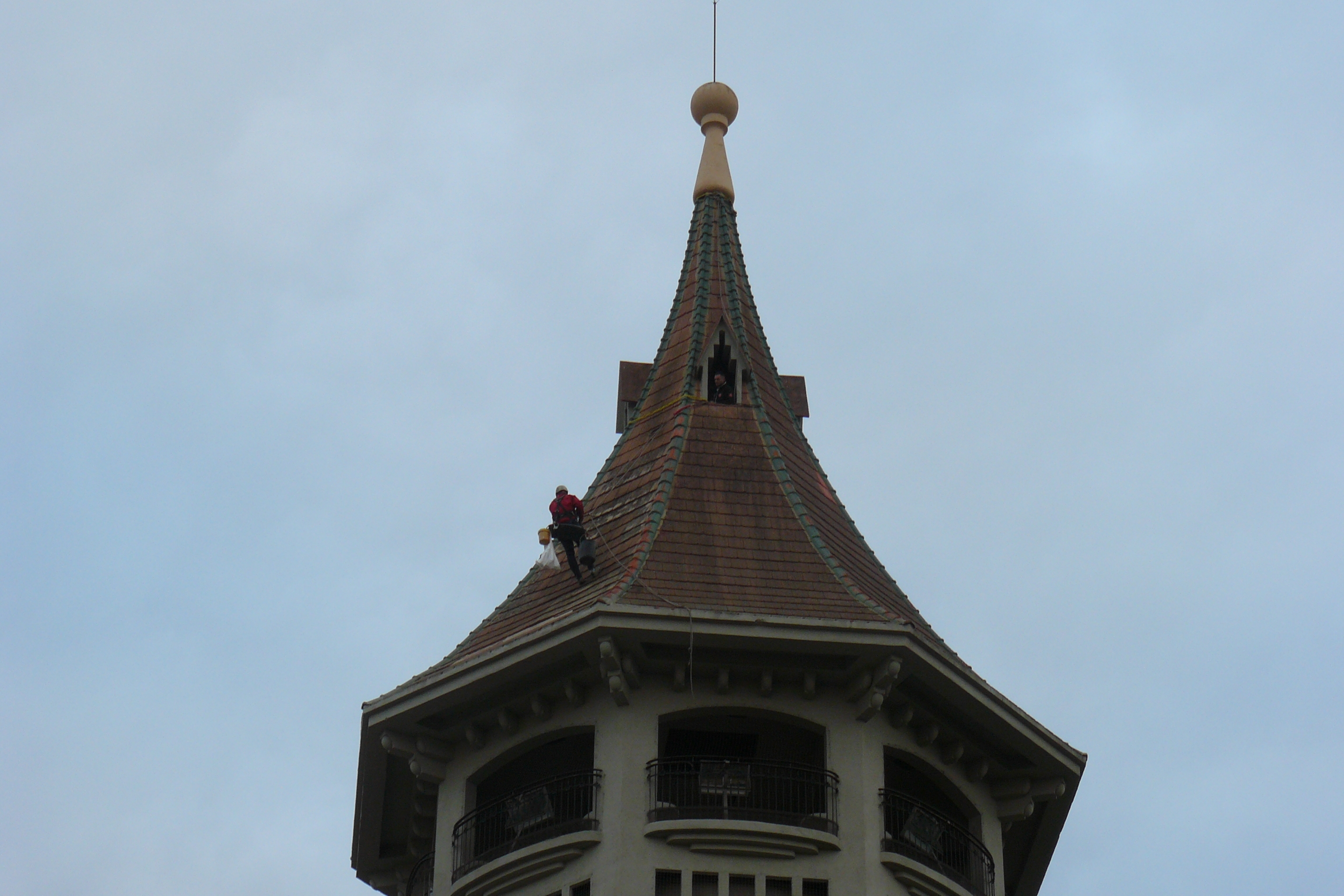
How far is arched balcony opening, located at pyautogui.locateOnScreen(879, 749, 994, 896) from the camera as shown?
38938 mm

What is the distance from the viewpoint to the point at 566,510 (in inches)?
1650

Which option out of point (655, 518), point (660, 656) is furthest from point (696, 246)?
point (660, 656)

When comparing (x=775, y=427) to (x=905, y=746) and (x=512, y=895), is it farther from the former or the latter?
(x=512, y=895)

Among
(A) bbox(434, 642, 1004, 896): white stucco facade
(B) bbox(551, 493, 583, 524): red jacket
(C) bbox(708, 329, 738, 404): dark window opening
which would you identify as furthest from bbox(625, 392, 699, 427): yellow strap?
(A) bbox(434, 642, 1004, 896): white stucco facade

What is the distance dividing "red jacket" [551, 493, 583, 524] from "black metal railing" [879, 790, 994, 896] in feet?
22.9

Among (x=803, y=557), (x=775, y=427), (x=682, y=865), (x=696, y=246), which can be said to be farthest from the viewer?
(x=696, y=246)

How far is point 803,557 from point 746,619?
3920mm

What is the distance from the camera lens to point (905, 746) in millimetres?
40188

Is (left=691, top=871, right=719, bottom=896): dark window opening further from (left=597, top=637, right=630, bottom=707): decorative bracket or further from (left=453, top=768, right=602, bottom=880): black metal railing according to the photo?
(left=597, top=637, right=630, bottom=707): decorative bracket

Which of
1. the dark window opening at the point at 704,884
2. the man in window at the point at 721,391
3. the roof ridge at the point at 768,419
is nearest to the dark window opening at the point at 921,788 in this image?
the roof ridge at the point at 768,419

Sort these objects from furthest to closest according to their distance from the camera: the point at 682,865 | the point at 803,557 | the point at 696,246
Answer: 1. the point at 696,246
2. the point at 803,557
3. the point at 682,865

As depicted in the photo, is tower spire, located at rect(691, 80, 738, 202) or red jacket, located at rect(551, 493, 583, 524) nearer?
red jacket, located at rect(551, 493, 583, 524)

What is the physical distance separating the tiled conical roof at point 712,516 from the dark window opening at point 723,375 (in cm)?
19

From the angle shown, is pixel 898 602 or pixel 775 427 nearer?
pixel 898 602
